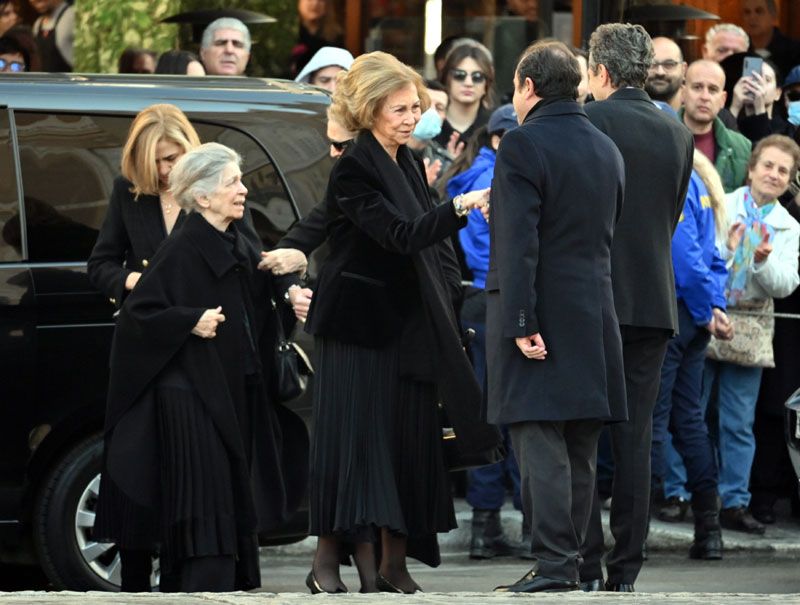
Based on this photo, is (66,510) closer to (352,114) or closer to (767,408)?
(352,114)

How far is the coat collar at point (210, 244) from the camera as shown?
7406 millimetres

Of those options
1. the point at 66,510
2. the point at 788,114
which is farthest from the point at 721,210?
the point at 66,510

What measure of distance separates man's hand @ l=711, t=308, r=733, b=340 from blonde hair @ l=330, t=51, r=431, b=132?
2262 mm

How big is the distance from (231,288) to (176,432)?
0.54m

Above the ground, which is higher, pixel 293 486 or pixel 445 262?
pixel 445 262

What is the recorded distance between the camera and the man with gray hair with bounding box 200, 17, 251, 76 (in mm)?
11609

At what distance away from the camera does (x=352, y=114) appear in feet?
25.4

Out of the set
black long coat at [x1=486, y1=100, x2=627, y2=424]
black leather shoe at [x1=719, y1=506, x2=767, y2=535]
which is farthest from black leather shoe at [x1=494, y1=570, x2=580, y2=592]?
black leather shoe at [x1=719, y1=506, x2=767, y2=535]

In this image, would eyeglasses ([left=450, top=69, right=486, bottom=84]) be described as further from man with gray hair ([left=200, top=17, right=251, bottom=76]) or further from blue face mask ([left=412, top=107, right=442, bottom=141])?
man with gray hair ([left=200, top=17, right=251, bottom=76])

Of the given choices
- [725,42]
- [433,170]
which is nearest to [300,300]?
[433,170]

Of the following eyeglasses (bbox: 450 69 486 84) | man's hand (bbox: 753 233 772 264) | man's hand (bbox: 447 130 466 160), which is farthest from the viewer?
eyeglasses (bbox: 450 69 486 84)

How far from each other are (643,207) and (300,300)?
1299mm

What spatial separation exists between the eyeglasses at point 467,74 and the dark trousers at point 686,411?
2.42 meters

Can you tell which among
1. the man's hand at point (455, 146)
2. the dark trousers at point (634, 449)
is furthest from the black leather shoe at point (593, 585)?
the man's hand at point (455, 146)
